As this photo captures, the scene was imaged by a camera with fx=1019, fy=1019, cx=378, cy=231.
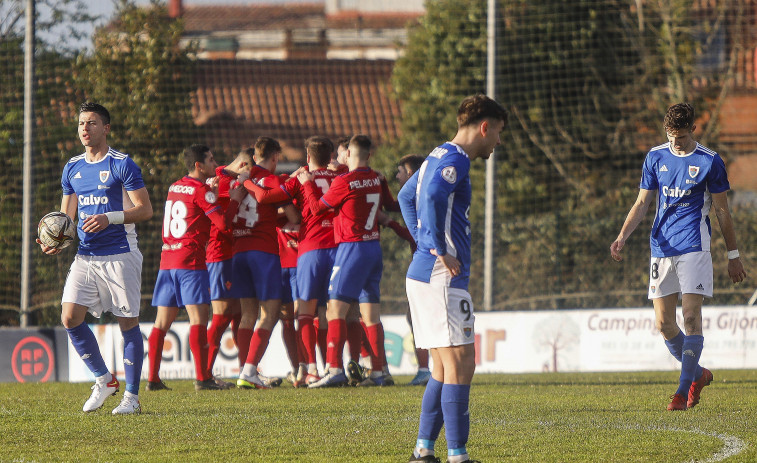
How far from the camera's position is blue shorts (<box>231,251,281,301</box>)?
10266mm

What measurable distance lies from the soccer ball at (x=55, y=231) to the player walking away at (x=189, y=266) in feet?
6.69

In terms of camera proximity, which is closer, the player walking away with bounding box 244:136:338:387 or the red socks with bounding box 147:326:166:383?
the red socks with bounding box 147:326:166:383

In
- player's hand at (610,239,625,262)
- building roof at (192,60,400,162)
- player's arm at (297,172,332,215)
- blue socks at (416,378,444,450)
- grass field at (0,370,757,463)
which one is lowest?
grass field at (0,370,757,463)

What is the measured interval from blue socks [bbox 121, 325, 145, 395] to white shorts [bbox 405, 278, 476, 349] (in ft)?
10.5

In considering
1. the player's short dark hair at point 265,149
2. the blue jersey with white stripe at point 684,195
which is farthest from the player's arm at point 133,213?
the blue jersey with white stripe at point 684,195

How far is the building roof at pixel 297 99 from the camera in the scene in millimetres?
22969

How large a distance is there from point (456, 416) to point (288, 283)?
5.97 meters

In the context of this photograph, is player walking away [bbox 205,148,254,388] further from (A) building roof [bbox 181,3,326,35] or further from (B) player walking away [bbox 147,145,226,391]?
(A) building roof [bbox 181,3,326,35]

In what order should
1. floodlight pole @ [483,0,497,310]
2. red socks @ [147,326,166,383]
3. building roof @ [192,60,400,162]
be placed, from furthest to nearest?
building roof @ [192,60,400,162] → floodlight pole @ [483,0,497,310] → red socks @ [147,326,166,383]

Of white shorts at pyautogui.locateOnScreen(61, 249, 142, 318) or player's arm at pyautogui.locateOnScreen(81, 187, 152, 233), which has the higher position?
player's arm at pyautogui.locateOnScreen(81, 187, 152, 233)

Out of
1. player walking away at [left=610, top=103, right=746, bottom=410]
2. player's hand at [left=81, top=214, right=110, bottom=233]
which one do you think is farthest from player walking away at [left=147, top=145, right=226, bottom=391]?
player walking away at [left=610, top=103, right=746, bottom=410]

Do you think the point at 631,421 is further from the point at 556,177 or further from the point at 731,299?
the point at 556,177

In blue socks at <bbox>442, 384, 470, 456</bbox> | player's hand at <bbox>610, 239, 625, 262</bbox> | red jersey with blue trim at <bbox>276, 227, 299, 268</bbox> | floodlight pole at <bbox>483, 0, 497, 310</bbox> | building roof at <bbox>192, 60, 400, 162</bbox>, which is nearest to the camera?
blue socks at <bbox>442, 384, 470, 456</bbox>

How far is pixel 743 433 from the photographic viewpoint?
6512 mm
